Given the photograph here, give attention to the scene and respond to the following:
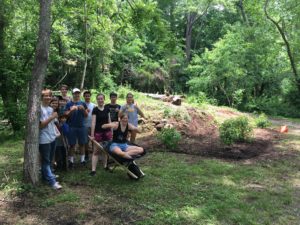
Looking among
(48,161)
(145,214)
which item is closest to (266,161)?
(145,214)

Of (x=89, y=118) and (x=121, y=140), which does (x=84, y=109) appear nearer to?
(x=89, y=118)

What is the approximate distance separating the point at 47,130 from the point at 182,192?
251cm

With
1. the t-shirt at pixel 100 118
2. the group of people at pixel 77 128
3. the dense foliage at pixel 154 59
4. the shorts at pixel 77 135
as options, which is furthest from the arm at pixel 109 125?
the dense foliage at pixel 154 59

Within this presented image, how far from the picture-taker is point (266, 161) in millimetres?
8445

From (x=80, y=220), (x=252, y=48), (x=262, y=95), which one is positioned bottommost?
(x=80, y=220)

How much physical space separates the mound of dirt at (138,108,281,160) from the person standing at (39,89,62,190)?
345 cm

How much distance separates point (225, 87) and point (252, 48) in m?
2.77

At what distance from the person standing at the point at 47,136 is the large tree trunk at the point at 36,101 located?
0.16 metres

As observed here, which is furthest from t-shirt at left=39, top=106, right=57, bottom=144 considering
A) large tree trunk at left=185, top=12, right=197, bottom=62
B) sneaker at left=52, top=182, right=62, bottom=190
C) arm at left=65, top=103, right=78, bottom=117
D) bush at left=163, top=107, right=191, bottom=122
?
large tree trunk at left=185, top=12, right=197, bottom=62

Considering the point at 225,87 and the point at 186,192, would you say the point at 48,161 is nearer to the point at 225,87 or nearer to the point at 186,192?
the point at 186,192

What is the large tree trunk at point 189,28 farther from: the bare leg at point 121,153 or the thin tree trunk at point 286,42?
the bare leg at point 121,153

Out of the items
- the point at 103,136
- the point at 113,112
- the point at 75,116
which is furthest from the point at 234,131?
the point at 75,116

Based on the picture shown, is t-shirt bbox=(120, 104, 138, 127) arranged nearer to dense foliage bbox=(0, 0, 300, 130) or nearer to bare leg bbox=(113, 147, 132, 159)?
bare leg bbox=(113, 147, 132, 159)

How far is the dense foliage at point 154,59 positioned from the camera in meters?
10.9
